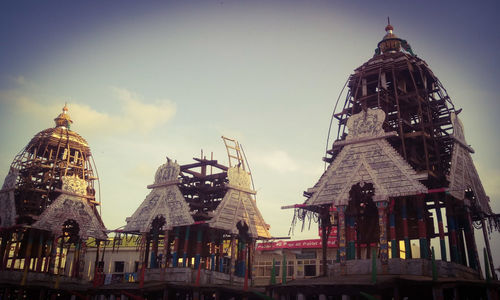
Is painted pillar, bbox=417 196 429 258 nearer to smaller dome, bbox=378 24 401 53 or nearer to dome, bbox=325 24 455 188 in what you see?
dome, bbox=325 24 455 188

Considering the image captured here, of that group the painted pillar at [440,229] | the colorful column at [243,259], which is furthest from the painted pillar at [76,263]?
the painted pillar at [440,229]

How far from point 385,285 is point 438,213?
668 centimetres

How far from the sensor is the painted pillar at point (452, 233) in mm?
22797

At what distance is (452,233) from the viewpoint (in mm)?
23156

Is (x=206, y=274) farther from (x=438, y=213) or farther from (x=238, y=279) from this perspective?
(x=438, y=213)

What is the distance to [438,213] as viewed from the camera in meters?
22.1

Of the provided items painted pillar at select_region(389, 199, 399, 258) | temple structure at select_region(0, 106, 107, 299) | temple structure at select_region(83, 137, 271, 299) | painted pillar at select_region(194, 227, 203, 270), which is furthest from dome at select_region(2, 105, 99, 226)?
painted pillar at select_region(389, 199, 399, 258)

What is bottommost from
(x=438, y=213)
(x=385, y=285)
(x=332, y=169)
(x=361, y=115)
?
(x=385, y=285)

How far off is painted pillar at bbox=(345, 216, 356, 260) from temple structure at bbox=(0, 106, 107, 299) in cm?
1846

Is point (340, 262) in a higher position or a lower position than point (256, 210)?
lower

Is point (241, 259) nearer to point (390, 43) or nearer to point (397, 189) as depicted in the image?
point (397, 189)

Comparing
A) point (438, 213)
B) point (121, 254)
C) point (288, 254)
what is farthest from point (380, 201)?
point (121, 254)

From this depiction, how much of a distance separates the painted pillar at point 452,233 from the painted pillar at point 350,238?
4732 mm

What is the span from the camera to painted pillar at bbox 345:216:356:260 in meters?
22.5
